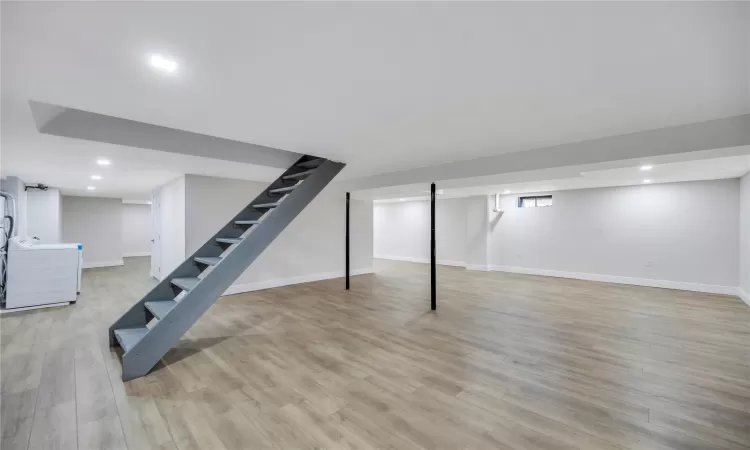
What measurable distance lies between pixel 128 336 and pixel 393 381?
8.67 feet

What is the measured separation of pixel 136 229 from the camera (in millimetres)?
11133

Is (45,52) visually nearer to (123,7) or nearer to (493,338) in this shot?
(123,7)

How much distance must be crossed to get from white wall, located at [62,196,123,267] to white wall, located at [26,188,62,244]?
2.14 m

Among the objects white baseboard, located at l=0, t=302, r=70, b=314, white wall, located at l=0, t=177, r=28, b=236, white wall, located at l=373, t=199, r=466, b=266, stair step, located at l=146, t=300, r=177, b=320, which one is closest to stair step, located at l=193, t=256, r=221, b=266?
stair step, located at l=146, t=300, r=177, b=320

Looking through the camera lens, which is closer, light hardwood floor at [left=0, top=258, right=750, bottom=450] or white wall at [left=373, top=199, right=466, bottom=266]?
light hardwood floor at [left=0, top=258, right=750, bottom=450]

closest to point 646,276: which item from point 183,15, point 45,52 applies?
point 183,15

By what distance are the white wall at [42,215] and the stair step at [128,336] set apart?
19.2ft

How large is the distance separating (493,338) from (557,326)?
1.08m

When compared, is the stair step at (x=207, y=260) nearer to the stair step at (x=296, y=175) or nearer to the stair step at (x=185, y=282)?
the stair step at (x=185, y=282)

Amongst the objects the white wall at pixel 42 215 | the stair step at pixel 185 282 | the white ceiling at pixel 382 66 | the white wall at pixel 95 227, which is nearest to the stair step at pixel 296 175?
the white ceiling at pixel 382 66

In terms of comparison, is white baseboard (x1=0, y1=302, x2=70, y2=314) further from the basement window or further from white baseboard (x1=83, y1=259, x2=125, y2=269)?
the basement window

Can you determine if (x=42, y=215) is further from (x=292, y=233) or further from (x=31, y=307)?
(x=292, y=233)

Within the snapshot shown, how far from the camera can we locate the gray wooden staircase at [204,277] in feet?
8.70

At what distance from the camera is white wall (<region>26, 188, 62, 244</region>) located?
261 inches
